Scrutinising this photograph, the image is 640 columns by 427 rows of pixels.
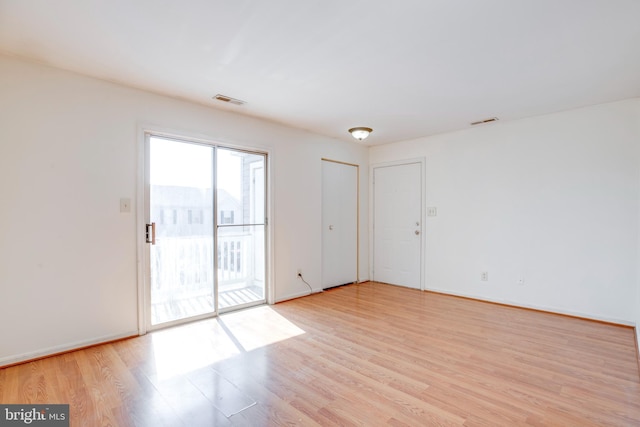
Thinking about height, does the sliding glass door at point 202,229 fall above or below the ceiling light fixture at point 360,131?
below

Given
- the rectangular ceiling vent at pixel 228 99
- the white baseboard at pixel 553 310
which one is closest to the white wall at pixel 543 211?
the white baseboard at pixel 553 310

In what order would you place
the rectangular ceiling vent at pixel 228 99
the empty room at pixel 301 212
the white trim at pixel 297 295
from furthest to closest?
the white trim at pixel 297 295
the rectangular ceiling vent at pixel 228 99
the empty room at pixel 301 212

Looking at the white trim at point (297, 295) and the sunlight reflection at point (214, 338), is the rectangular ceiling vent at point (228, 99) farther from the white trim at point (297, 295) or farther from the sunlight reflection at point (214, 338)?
the white trim at point (297, 295)

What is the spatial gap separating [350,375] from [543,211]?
10.5 feet

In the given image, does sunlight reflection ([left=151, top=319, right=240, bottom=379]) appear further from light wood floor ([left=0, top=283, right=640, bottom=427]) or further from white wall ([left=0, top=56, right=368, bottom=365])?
white wall ([left=0, top=56, right=368, bottom=365])

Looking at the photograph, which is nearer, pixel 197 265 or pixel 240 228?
pixel 197 265

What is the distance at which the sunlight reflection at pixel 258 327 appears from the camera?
2949 mm

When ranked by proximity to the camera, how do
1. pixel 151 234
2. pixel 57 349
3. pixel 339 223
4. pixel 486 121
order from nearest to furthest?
pixel 57 349
pixel 151 234
pixel 486 121
pixel 339 223

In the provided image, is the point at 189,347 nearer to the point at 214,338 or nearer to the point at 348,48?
the point at 214,338

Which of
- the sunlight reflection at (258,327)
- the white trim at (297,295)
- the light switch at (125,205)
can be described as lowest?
the sunlight reflection at (258,327)

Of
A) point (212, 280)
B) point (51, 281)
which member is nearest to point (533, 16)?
point (212, 280)

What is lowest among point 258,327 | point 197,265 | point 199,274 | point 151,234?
point 258,327

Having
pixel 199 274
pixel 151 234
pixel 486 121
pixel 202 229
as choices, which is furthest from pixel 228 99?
pixel 486 121

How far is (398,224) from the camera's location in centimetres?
521
